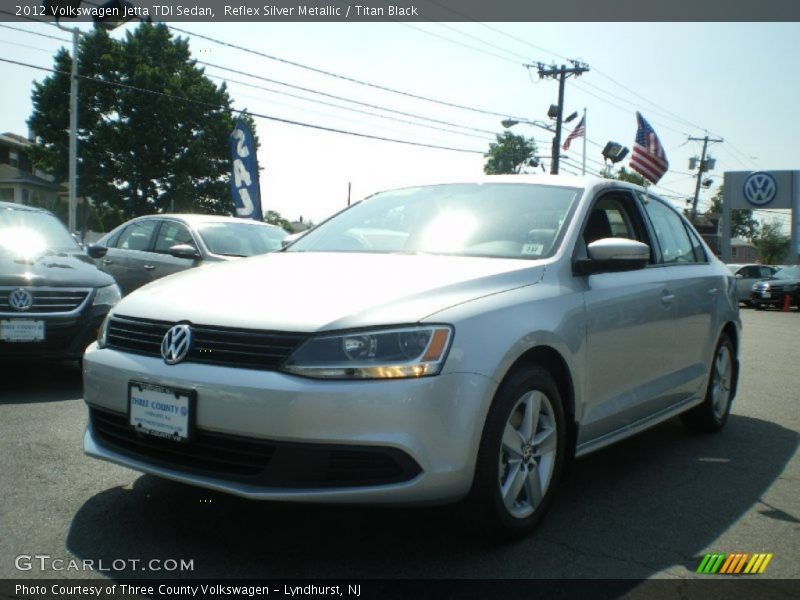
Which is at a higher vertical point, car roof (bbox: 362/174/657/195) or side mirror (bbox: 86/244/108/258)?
car roof (bbox: 362/174/657/195)

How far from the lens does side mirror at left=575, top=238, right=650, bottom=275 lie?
3725 millimetres

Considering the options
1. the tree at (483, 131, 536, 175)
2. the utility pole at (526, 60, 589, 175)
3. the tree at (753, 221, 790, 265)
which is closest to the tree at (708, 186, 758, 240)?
the tree at (753, 221, 790, 265)

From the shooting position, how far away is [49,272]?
646 centimetres

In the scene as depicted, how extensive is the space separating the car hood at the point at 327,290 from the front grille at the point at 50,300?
3.04 meters

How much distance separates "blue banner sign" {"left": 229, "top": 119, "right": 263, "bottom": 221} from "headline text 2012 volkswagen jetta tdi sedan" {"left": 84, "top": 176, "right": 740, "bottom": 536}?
55.2ft

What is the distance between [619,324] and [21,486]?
9.91ft

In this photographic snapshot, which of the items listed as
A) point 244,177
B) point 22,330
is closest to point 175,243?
point 22,330

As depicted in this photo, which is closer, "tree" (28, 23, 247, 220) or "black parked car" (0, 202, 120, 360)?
"black parked car" (0, 202, 120, 360)

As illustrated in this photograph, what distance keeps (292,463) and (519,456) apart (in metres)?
0.98

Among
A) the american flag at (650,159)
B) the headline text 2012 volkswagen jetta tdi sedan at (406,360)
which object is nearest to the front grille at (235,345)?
the headline text 2012 volkswagen jetta tdi sedan at (406,360)

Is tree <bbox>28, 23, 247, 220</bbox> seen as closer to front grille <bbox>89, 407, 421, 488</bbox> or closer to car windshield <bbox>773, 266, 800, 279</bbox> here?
car windshield <bbox>773, 266, 800, 279</bbox>

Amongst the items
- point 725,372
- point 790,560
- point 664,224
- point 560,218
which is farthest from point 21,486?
point 725,372

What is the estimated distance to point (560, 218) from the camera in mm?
3975

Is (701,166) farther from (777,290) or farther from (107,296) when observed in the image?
(107,296)
